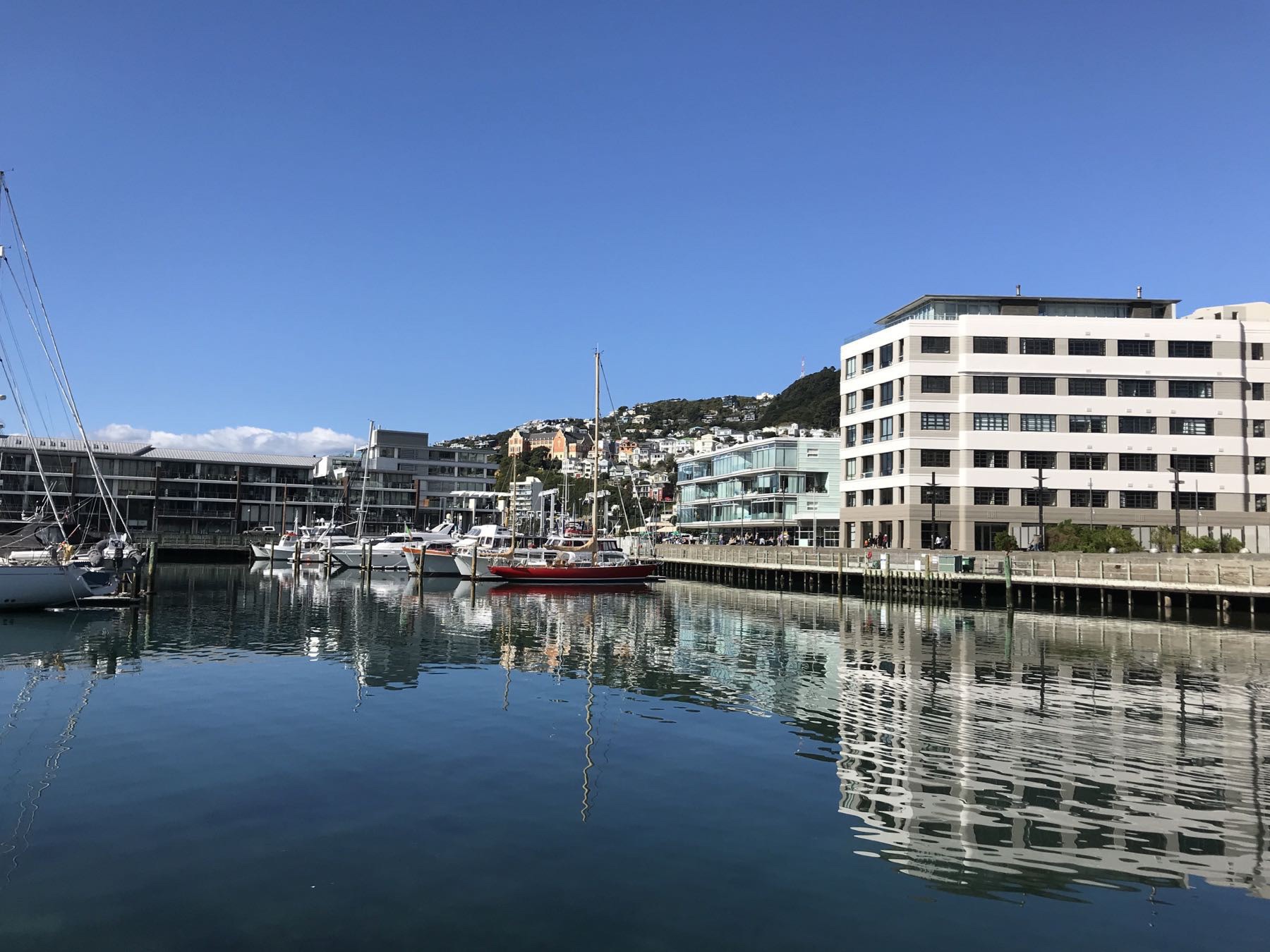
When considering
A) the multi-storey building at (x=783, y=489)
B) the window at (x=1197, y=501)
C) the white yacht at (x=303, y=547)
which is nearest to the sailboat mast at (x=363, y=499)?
the white yacht at (x=303, y=547)

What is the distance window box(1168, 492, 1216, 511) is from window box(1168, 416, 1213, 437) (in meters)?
5.28

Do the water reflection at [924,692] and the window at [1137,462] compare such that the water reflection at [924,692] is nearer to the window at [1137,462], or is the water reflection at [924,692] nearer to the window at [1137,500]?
the window at [1137,500]

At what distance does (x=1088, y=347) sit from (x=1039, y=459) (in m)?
11.2

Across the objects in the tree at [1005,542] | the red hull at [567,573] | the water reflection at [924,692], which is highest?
the tree at [1005,542]

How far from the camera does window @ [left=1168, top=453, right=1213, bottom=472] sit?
257 ft

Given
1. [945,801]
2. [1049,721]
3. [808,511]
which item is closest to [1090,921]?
[945,801]

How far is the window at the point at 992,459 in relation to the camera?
79.2 meters

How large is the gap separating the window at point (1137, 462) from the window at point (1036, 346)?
1147cm

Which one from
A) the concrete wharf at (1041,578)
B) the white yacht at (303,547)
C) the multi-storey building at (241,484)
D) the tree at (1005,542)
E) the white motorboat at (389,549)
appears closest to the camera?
the concrete wharf at (1041,578)

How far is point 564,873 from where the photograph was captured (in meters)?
11.9

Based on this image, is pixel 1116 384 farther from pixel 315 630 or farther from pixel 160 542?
pixel 160 542

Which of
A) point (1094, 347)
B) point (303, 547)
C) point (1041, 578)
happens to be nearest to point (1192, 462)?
point (1094, 347)

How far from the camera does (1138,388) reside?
79.0 metres

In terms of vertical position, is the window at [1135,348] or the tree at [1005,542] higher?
the window at [1135,348]
